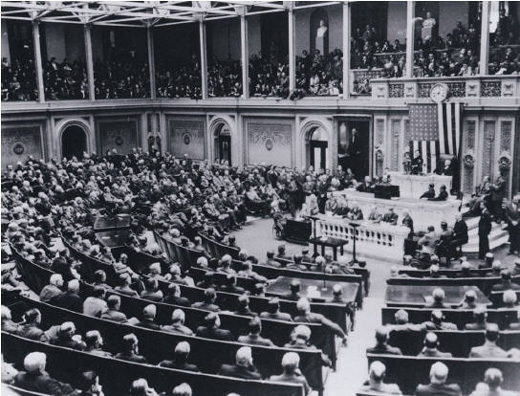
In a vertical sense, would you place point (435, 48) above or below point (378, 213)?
above

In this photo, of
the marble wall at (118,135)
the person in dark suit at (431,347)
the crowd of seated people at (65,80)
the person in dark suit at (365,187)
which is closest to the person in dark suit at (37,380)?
the person in dark suit at (431,347)

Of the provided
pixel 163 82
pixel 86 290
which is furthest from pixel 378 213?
pixel 163 82

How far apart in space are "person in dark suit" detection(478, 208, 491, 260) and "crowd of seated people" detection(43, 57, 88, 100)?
2338 centimetres

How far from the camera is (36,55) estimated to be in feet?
97.0

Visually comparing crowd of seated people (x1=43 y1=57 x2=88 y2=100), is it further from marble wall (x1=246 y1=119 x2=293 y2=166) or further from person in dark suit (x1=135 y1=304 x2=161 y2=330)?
person in dark suit (x1=135 y1=304 x2=161 y2=330)

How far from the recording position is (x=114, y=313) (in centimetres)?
899

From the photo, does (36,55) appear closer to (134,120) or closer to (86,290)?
(134,120)

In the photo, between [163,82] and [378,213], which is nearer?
[378,213]

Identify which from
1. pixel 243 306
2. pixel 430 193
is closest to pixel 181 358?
pixel 243 306

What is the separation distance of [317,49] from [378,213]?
13824mm

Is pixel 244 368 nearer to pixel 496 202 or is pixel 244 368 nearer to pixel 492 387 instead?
pixel 492 387

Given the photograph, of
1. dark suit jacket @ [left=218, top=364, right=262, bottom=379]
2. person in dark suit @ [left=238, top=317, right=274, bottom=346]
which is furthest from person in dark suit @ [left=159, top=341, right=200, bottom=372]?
person in dark suit @ [left=238, top=317, right=274, bottom=346]

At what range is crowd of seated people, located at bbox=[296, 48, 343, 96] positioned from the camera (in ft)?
86.8

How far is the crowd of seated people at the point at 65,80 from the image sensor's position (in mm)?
30891
